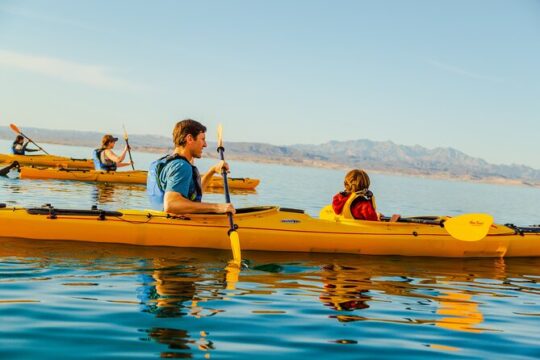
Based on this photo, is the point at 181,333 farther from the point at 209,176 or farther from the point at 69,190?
the point at 69,190

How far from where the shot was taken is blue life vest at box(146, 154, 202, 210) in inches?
299

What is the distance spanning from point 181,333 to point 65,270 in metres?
2.82

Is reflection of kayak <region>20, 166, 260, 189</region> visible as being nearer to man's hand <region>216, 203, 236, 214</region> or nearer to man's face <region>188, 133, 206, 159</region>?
man's hand <region>216, 203, 236, 214</region>

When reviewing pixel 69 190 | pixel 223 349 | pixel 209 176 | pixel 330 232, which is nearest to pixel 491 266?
pixel 330 232

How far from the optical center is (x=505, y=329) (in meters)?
5.47

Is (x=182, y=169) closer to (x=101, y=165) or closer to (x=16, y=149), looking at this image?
(x=101, y=165)

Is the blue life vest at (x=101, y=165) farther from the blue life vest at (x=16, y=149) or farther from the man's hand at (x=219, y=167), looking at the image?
the man's hand at (x=219, y=167)

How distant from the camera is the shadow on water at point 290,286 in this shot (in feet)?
17.0

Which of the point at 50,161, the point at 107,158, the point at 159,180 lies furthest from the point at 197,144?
the point at 50,161

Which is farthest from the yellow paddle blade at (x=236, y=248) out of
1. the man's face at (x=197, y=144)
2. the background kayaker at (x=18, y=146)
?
the background kayaker at (x=18, y=146)

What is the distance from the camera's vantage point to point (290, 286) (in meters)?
6.83

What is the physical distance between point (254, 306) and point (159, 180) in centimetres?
281

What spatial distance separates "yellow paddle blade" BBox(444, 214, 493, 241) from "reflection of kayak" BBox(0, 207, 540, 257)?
40cm

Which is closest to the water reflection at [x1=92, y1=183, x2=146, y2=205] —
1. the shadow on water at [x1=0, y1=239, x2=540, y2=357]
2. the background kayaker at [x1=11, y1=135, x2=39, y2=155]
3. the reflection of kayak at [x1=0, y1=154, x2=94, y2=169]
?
the reflection of kayak at [x1=0, y1=154, x2=94, y2=169]
